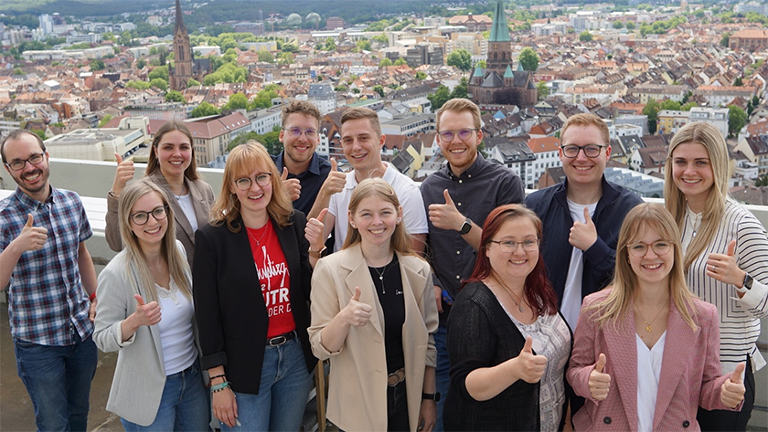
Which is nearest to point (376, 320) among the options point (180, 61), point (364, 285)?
point (364, 285)

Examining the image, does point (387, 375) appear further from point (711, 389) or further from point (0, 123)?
point (0, 123)

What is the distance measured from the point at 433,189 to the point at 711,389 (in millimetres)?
697

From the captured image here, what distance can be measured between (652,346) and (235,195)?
81cm

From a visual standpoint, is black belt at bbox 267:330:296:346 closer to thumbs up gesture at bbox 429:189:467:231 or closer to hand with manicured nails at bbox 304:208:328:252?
hand with manicured nails at bbox 304:208:328:252

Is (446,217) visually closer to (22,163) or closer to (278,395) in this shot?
(278,395)

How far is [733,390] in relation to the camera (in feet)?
3.83

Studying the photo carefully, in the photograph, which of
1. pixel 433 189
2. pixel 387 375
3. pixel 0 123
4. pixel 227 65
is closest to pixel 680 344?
pixel 387 375

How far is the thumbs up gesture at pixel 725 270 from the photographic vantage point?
124cm

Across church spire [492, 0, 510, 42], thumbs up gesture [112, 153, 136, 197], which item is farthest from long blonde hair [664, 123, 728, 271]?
church spire [492, 0, 510, 42]

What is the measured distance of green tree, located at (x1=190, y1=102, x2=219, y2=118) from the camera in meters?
38.7

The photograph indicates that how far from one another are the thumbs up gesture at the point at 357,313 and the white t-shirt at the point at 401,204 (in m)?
0.32

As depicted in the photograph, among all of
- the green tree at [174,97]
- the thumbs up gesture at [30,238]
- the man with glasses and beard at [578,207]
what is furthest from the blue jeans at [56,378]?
the green tree at [174,97]

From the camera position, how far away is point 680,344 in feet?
3.90

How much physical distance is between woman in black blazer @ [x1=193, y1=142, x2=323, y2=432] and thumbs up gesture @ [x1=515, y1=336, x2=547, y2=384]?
1.56 feet
